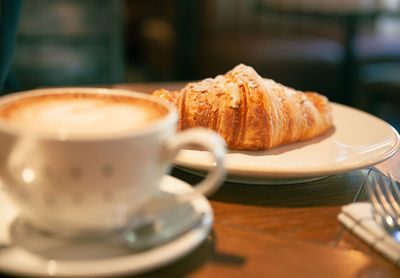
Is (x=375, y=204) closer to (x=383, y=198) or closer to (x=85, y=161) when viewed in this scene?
(x=383, y=198)

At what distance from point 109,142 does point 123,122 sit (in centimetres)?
6

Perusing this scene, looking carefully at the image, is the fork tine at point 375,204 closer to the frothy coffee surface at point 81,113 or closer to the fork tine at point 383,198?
the fork tine at point 383,198

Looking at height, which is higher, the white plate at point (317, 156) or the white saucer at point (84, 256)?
the white saucer at point (84, 256)

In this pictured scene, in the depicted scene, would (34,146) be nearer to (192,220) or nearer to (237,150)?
(192,220)

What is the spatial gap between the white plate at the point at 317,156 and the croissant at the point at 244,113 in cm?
2

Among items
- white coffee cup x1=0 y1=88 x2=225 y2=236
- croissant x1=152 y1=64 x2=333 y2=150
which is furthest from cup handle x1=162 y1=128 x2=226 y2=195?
croissant x1=152 y1=64 x2=333 y2=150

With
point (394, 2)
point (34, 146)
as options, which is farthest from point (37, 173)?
point (394, 2)

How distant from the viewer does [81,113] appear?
0.50 meters

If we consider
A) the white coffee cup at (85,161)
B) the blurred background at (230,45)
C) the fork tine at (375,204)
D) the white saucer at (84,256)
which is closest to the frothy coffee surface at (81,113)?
the white coffee cup at (85,161)

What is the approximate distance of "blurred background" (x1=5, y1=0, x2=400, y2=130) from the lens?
310cm

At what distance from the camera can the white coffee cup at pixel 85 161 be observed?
1.39 feet

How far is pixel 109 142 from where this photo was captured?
1.39 ft

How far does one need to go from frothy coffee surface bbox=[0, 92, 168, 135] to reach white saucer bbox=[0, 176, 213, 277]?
0.12 meters

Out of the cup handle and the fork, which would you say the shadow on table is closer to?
the cup handle
